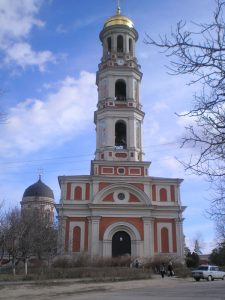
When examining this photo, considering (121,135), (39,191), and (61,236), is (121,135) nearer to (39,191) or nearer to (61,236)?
(61,236)

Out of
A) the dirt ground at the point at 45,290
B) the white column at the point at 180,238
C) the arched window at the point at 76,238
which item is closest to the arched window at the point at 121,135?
the white column at the point at 180,238

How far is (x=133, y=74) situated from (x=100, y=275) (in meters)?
25.3

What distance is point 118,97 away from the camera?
151 feet

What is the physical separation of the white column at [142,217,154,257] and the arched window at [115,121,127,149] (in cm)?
804

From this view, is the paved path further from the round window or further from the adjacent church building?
the round window

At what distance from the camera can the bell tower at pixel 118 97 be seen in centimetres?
4350

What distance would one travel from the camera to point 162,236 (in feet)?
137

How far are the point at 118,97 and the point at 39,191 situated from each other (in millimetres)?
33269

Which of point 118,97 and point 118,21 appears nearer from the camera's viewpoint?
point 118,97

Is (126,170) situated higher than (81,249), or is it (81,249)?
(126,170)

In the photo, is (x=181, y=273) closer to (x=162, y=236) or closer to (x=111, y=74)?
(x=162, y=236)

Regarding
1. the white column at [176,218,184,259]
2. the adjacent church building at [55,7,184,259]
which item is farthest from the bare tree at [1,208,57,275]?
the white column at [176,218,184,259]

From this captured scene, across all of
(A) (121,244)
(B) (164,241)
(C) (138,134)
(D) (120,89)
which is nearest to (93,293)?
(A) (121,244)

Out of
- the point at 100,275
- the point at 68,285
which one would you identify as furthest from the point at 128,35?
the point at 68,285
